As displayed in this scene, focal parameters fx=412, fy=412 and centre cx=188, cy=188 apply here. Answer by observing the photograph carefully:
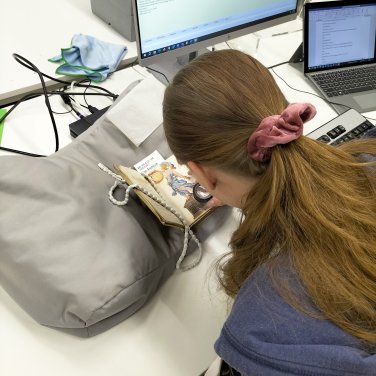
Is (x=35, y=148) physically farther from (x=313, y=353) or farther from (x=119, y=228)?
(x=313, y=353)

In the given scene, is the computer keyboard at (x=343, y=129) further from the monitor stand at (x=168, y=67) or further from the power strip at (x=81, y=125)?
the power strip at (x=81, y=125)

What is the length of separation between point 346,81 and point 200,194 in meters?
0.72

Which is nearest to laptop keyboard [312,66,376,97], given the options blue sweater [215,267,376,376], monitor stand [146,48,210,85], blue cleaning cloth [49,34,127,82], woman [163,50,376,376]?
monitor stand [146,48,210,85]

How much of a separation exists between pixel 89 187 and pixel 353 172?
17.9 inches

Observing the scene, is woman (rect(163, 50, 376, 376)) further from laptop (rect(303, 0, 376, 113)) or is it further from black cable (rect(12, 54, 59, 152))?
laptop (rect(303, 0, 376, 113))

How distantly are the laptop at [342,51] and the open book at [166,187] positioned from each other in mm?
603

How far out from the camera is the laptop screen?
121 centimetres

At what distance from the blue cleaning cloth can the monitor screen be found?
0.22 metres

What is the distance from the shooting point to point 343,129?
41.6 inches

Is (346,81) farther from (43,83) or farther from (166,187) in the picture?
(43,83)

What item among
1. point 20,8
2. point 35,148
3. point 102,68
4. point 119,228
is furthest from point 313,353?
point 20,8

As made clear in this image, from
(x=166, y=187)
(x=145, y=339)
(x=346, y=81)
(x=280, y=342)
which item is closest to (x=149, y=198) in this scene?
(x=166, y=187)

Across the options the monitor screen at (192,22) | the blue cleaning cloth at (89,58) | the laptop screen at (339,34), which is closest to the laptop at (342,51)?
the laptop screen at (339,34)

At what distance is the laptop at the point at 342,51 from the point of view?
121cm
